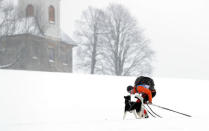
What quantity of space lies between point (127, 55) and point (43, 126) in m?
29.7

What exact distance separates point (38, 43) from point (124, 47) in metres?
8.35

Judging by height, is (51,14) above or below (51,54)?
above

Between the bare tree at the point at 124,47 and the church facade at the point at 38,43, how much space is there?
5169 mm

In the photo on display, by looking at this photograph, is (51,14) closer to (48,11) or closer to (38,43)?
(48,11)

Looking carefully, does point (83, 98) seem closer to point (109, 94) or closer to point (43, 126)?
point (109, 94)

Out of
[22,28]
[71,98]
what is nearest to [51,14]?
[22,28]

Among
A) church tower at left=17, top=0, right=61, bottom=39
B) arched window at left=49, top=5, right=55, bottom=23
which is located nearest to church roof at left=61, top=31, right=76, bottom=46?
church tower at left=17, top=0, right=61, bottom=39

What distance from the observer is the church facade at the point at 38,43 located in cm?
Result: 2666

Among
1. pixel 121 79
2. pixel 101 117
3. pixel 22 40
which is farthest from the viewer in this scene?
pixel 22 40

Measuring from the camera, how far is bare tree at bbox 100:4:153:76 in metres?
32.3

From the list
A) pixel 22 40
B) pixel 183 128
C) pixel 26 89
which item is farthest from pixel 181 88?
pixel 22 40

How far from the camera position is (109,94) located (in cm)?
1086

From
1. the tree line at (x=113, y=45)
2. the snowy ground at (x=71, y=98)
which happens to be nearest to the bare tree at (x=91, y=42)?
the tree line at (x=113, y=45)

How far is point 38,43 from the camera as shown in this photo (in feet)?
101
